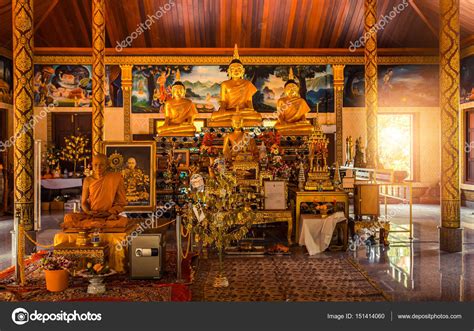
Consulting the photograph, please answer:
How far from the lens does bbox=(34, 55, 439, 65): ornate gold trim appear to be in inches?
542

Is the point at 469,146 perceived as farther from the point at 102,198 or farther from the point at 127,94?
the point at 102,198

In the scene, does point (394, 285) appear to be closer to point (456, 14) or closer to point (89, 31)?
point (456, 14)

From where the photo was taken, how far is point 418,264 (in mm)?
5840

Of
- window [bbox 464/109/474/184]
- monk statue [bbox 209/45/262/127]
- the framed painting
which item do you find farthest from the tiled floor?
window [bbox 464/109/474/184]

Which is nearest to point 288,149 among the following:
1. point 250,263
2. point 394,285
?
point 250,263

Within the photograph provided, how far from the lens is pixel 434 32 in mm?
13219

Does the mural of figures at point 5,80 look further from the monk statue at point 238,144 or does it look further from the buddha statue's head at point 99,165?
the buddha statue's head at point 99,165

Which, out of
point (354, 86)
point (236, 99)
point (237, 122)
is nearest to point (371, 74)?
point (236, 99)

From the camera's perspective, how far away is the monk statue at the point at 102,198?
215 inches

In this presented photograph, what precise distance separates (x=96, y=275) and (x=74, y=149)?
9.74 meters

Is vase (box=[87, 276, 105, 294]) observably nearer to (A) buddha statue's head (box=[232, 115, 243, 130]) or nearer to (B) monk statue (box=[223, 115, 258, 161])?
(B) monk statue (box=[223, 115, 258, 161])

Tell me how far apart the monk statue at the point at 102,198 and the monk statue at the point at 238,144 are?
2.44 metres

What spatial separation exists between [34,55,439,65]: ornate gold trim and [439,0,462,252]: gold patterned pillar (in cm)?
720

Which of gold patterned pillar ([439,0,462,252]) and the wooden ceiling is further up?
the wooden ceiling
